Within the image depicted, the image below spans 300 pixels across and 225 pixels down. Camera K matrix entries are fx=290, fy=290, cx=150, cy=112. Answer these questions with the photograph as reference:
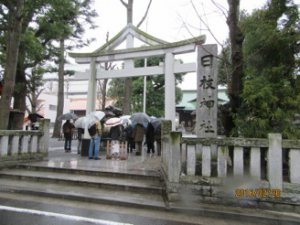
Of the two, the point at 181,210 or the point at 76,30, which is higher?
the point at 76,30

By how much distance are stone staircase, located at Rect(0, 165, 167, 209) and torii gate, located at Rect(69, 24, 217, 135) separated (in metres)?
3.82

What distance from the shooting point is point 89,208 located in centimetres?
607

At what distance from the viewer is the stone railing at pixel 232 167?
5.88 m

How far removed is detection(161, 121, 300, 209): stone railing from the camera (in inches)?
231

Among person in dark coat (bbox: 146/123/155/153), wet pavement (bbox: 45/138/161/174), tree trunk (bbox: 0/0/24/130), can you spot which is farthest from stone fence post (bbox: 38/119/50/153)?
person in dark coat (bbox: 146/123/155/153)

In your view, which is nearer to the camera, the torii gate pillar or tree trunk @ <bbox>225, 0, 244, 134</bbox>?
tree trunk @ <bbox>225, 0, 244, 134</bbox>

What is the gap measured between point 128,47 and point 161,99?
460 inches

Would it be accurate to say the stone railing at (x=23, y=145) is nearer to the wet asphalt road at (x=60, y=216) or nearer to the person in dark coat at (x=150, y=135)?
the wet asphalt road at (x=60, y=216)

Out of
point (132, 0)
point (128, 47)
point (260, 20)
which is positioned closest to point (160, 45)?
point (128, 47)

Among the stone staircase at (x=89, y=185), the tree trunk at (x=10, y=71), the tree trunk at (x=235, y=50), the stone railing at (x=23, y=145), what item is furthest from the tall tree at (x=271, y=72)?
the tree trunk at (x=10, y=71)

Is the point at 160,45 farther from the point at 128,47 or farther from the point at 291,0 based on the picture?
the point at 291,0
